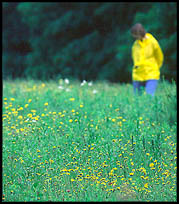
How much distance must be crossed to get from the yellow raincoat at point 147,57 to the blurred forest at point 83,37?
410 centimetres

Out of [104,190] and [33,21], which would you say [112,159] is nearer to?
[104,190]

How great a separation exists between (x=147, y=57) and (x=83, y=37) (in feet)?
26.9

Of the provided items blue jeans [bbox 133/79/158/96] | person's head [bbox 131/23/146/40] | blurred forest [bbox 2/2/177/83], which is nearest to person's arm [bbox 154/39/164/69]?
person's head [bbox 131/23/146/40]

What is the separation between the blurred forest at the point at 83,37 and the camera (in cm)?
1400

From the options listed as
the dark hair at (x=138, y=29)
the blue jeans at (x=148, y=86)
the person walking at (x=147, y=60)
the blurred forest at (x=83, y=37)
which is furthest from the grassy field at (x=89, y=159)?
the blurred forest at (x=83, y=37)

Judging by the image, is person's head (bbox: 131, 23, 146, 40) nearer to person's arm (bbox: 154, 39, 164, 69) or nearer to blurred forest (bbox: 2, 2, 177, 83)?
person's arm (bbox: 154, 39, 164, 69)

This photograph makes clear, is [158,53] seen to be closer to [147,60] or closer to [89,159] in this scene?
[147,60]

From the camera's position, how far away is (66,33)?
16.3 metres

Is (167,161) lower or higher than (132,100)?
lower

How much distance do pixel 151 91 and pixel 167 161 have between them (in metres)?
3.54

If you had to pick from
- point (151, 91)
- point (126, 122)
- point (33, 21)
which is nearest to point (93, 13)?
point (33, 21)

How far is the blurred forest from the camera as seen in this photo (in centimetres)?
1400

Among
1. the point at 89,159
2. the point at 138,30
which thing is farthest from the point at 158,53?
the point at 89,159

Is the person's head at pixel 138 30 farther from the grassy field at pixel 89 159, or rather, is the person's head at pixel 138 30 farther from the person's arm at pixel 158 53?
the grassy field at pixel 89 159
